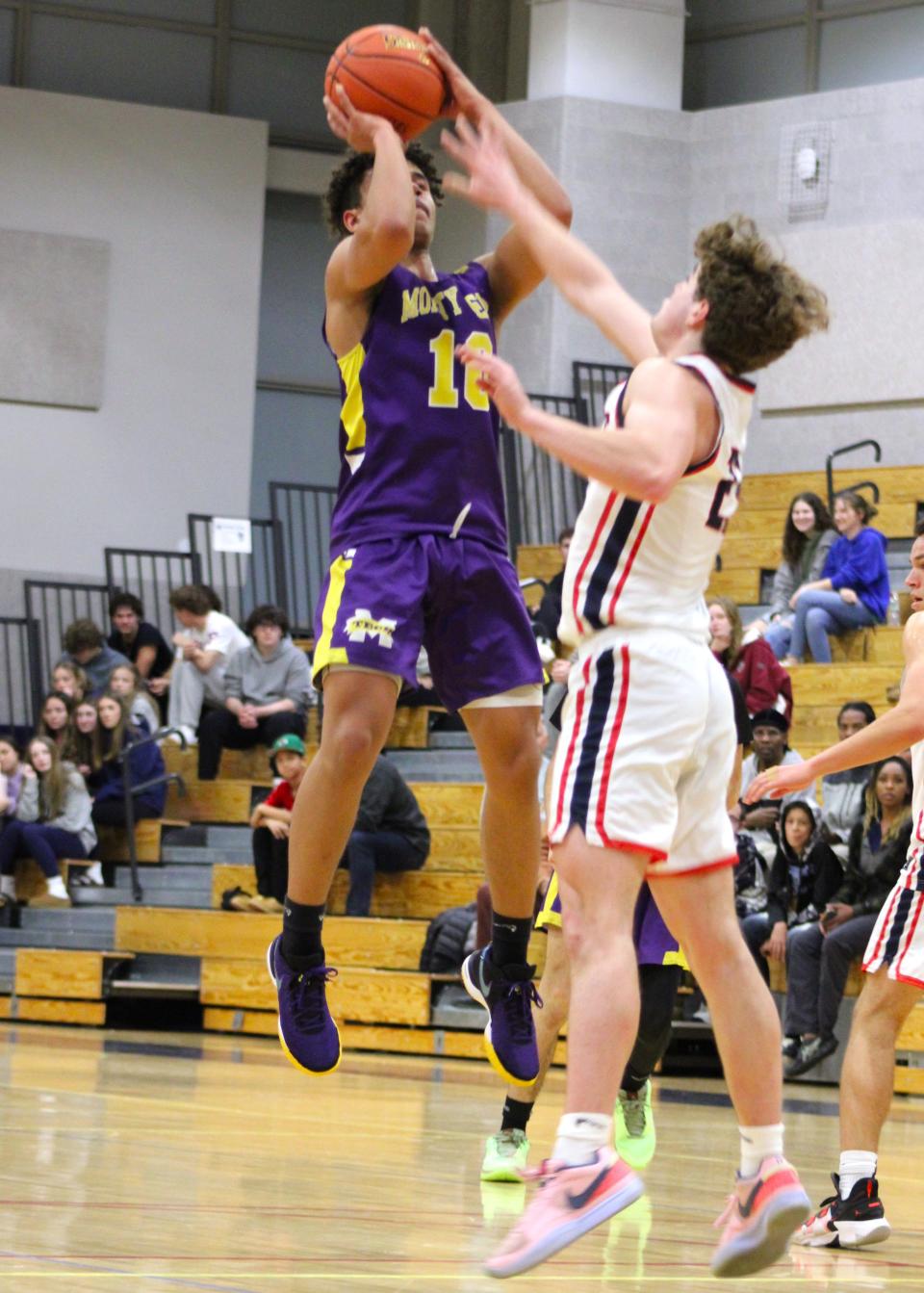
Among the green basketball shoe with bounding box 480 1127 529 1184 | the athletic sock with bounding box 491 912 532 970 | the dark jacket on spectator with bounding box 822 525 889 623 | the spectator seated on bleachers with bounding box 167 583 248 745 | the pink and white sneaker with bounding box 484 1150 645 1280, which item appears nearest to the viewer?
the pink and white sneaker with bounding box 484 1150 645 1280

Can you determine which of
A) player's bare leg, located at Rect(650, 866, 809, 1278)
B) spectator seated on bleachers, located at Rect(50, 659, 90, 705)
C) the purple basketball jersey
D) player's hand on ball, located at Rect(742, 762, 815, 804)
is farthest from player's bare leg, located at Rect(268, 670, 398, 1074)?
spectator seated on bleachers, located at Rect(50, 659, 90, 705)

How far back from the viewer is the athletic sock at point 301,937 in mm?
4645

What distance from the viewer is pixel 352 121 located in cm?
442

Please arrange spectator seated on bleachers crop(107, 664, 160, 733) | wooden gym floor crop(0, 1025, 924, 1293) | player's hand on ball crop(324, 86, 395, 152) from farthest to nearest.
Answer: spectator seated on bleachers crop(107, 664, 160, 733) → player's hand on ball crop(324, 86, 395, 152) → wooden gym floor crop(0, 1025, 924, 1293)

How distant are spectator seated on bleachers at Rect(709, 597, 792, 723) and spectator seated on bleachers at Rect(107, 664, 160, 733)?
4233mm

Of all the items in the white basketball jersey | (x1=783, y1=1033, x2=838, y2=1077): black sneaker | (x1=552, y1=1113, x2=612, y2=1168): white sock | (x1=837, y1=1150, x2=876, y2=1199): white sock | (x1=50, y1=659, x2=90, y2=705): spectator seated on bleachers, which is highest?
the white basketball jersey

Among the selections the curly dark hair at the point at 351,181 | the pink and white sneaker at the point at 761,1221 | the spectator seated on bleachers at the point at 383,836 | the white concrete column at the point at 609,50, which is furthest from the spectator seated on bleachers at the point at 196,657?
the pink and white sneaker at the point at 761,1221

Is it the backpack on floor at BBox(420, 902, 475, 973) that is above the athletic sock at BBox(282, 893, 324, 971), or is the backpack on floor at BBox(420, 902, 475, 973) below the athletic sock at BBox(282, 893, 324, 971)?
below

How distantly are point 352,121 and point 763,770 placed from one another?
6.18 metres

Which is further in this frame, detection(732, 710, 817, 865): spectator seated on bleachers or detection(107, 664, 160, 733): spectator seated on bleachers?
detection(107, 664, 160, 733): spectator seated on bleachers

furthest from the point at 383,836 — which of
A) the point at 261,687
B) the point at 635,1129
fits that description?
the point at 635,1129

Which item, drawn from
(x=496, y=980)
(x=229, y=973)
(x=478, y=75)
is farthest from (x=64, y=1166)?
(x=478, y=75)

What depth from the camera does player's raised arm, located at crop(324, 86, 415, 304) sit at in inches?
171

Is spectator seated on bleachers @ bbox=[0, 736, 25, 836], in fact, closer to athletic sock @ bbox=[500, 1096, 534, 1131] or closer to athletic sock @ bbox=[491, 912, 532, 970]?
athletic sock @ bbox=[500, 1096, 534, 1131]
